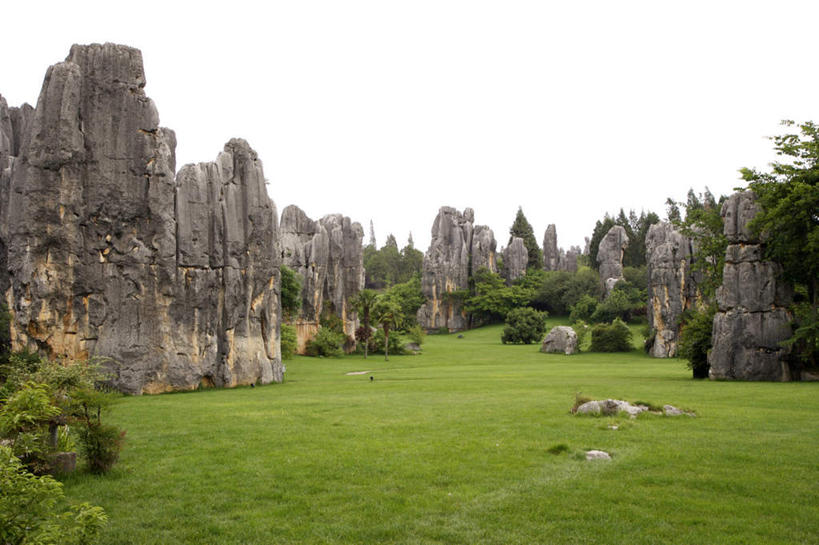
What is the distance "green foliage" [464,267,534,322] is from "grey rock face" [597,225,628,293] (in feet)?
40.2

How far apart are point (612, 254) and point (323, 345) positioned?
54.9 m

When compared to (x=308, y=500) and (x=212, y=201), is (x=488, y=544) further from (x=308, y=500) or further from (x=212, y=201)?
(x=212, y=201)

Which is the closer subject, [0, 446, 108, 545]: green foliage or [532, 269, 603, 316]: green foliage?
[0, 446, 108, 545]: green foliage

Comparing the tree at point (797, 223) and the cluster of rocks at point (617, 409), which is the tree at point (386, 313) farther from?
the cluster of rocks at point (617, 409)

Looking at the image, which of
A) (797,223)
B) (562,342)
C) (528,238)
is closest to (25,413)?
(797,223)

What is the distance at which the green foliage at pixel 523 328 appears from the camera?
251 feet

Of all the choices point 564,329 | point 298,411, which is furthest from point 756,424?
point 564,329

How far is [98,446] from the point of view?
1320cm

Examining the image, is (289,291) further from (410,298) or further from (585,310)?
(585,310)

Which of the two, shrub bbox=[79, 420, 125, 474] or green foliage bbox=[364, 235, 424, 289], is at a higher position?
green foliage bbox=[364, 235, 424, 289]

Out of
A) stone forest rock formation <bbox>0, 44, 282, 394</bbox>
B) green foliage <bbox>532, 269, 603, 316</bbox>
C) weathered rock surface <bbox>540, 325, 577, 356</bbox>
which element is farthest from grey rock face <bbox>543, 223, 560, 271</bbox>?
stone forest rock formation <bbox>0, 44, 282, 394</bbox>

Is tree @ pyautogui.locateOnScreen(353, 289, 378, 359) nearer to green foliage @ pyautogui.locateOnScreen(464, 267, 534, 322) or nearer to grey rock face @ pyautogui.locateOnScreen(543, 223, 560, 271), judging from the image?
green foliage @ pyautogui.locateOnScreen(464, 267, 534, 322)

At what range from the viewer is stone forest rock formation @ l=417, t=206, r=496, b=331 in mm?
103625

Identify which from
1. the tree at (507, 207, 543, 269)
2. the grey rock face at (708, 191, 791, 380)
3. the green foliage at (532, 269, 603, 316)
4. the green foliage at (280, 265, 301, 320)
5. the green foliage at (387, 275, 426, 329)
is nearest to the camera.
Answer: the grey rock face at (708, 191, 791, 380)
